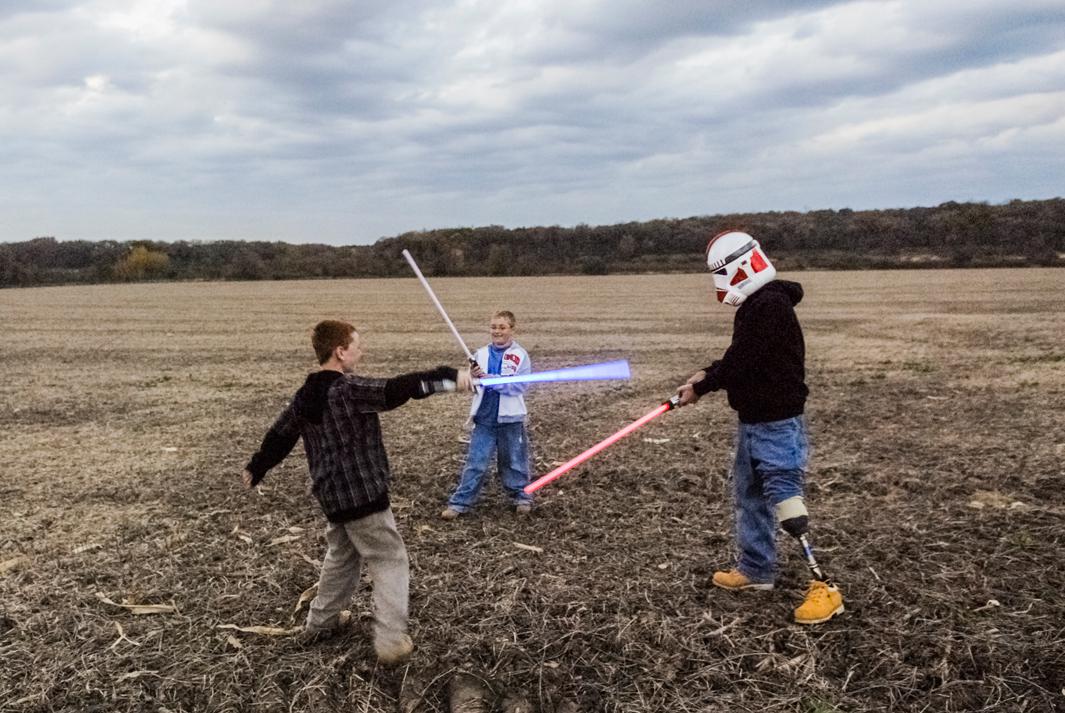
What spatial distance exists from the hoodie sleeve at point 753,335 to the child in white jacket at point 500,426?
2.56 metres

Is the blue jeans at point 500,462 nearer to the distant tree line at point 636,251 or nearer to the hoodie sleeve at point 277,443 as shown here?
the hoodie sleeve at point 277,443

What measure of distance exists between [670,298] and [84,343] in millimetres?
28414

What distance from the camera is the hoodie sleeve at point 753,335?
5.03 metres

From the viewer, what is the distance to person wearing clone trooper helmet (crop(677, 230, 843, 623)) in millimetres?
5051

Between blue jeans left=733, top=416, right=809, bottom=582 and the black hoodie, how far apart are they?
116 millimetres

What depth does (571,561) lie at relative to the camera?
6.27 meters

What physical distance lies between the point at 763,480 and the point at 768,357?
2.71 feet

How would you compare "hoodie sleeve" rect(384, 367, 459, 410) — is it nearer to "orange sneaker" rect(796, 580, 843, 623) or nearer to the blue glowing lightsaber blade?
the blue glowing lightsaber blade

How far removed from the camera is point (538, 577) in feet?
19.5

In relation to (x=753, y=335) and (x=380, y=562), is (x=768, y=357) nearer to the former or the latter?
(x=753, y=335)

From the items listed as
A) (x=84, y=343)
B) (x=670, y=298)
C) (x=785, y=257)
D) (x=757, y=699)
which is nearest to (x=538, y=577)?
(x=757, y=699)

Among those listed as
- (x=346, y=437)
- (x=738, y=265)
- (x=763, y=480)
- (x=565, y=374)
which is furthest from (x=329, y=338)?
(x=763, y=480)

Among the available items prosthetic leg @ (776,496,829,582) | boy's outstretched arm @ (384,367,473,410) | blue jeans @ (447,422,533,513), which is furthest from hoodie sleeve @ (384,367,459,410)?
blue jeans @ (447,422,533,513)

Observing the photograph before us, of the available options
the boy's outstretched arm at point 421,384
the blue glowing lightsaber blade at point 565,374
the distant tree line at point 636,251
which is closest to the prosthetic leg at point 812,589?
the blue glowing lightsaber blade at point 565,374
